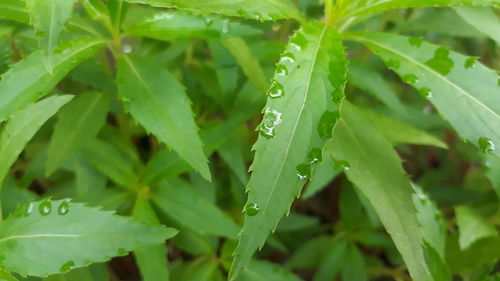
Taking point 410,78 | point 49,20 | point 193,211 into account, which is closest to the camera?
point 49,20

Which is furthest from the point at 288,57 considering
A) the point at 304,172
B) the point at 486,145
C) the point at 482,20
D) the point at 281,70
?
the point at 482,20

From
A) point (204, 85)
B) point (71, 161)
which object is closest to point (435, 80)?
point (204, 85)

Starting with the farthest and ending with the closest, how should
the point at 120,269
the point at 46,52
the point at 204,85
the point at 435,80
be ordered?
the point at 120,269
the point at 204,85
the point at 435,80
the point at 46,52

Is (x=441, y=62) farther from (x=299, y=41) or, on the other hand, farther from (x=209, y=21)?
(x=209, y=21)

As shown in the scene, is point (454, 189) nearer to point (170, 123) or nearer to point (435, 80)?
point (435, 80)

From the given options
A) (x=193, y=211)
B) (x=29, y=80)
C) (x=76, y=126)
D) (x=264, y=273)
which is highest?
(x=29, y=80)

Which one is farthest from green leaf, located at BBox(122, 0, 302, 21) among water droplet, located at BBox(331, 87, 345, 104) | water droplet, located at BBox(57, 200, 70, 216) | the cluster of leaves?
water droplet, located at BBox(57, 200, 70, 216)
